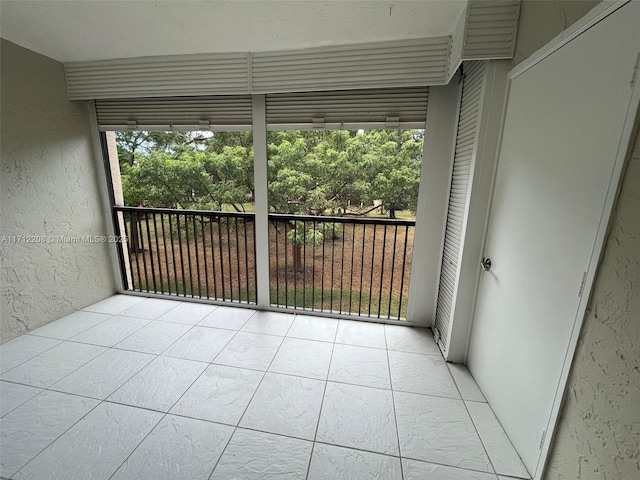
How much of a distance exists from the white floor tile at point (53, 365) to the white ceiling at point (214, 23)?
226 centimetres

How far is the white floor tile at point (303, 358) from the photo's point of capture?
175 cm

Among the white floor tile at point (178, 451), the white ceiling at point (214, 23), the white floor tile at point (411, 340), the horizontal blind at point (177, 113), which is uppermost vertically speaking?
the white ceiling at point (214, 23)

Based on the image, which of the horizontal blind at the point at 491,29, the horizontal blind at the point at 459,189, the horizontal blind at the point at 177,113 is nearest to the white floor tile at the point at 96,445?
the horizontal blind at the point at 459,189

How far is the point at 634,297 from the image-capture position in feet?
2.43

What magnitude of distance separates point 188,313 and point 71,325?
93 centimetres

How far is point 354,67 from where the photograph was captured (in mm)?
1847

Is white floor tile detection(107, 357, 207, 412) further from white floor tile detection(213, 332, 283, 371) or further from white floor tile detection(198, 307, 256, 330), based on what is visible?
white floor tile detection(198, 307, 256, 330)

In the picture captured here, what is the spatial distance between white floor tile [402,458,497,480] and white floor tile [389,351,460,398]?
1.43ft

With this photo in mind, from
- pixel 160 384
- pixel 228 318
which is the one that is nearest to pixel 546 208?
pixel 160 384

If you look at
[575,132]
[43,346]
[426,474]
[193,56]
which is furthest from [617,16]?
[43,346]

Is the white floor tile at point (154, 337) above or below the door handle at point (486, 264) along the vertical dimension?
below

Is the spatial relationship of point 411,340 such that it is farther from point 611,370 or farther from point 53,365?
point 53,365

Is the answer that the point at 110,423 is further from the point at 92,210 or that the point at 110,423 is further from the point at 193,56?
the point at 193,56

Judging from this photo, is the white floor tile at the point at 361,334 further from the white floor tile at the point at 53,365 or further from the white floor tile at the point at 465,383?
the white floor tile at the point at 53,365
